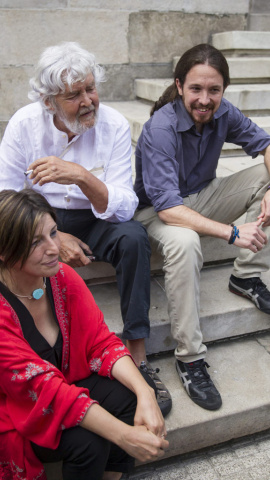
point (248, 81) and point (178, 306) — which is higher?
point (248, 81)

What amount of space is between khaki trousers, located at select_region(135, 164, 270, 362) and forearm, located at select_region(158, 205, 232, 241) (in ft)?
0.14

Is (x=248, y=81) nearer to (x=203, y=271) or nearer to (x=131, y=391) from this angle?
(x=203, y=271)

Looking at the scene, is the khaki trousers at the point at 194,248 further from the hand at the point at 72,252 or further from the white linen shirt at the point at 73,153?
the hand at the point at 72,252

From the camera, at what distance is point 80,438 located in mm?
1541

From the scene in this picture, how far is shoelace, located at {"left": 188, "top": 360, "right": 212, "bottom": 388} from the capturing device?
7.10ft

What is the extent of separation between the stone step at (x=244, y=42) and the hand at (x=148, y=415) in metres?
3.98

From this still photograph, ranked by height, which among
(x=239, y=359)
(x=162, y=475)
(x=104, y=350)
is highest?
(x=104, y=350)

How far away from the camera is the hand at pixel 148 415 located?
1592mm

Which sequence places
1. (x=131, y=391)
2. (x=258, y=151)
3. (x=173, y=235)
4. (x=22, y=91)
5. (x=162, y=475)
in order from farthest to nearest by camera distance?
(x=22, y=91) < (x=258, y=151) < (x=173, y=235) < (x=162, y=475) < (x=131, y=391)

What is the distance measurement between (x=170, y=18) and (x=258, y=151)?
2.60 m

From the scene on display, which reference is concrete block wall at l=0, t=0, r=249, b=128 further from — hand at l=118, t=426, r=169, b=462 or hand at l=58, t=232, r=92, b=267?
hand at l=118, t=426, r=169, b=462

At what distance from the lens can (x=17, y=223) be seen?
1486 mm

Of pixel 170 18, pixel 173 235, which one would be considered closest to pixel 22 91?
pixel 170 18

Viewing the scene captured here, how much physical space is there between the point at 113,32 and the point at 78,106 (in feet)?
9.00
